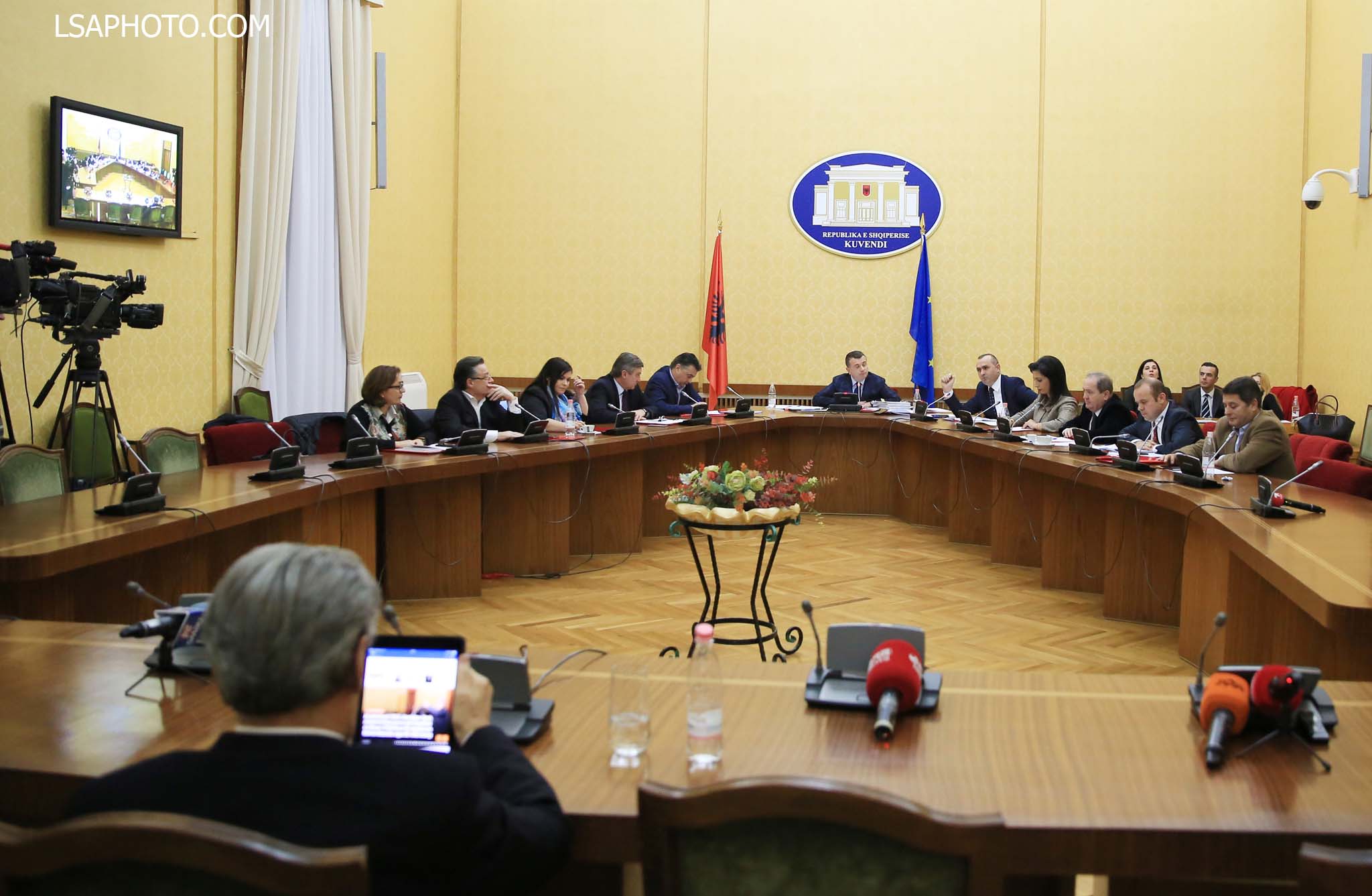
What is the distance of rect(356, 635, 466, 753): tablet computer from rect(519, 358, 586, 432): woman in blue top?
501 cm

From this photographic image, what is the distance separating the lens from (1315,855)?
3.59ft

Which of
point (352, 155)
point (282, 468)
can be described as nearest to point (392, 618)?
point (282, 468)

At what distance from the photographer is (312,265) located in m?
7.64

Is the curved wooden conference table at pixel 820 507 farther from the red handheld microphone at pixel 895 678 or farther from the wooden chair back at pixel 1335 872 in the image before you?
the wooden chair back at pixel 1335 872

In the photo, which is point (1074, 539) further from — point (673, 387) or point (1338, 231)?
point (1338, 231)

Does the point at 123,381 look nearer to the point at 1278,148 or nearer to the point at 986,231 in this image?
the point at 986,231

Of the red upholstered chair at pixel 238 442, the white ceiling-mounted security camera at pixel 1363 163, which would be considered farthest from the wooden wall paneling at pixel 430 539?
the white ceiling-mounted security camera at pixel 1363 163

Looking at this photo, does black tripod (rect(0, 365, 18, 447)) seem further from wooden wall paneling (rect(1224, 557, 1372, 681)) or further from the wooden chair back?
the wooden chair back

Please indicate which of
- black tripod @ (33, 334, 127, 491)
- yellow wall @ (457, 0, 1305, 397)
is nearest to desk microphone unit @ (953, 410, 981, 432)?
yellow wall @ (457, 0, 1305, 397)

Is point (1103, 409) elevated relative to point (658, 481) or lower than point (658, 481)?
elevated

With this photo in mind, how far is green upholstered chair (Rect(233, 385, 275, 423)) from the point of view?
22.4 ft

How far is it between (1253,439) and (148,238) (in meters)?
5.54

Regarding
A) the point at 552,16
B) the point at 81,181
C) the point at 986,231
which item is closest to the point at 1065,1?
the point at 986,231

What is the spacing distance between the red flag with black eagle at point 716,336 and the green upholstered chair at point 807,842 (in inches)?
331
